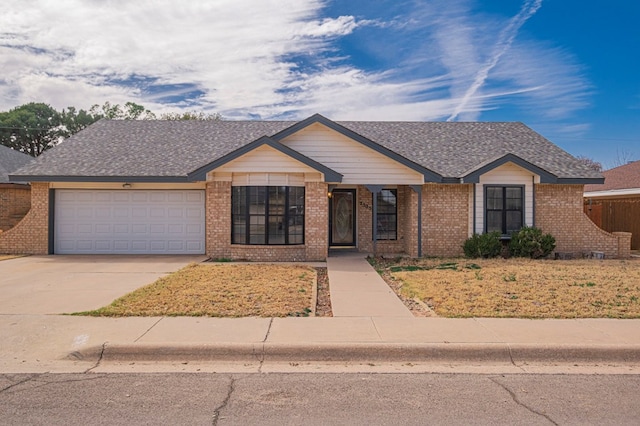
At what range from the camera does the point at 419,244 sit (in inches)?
639

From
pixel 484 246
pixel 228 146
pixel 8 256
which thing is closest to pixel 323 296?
pixel 484 246

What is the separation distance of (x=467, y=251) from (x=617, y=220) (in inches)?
352

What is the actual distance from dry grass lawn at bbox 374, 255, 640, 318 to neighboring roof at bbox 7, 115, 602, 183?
342 centimetres

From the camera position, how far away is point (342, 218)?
18094 mm

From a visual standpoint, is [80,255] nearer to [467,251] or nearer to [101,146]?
[101,146]

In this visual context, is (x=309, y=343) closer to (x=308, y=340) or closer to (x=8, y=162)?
(x=308, y=340)

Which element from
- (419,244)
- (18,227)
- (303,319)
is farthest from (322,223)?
(18,227)

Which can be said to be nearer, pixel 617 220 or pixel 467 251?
pixel 467 251

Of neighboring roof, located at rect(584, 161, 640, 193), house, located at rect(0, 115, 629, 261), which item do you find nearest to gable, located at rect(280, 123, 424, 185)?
house, located at rect(0, 115, 629, 261)

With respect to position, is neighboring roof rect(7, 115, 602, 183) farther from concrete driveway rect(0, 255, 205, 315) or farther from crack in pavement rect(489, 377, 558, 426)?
crack in pavement rect(489, 377, 558, 426)

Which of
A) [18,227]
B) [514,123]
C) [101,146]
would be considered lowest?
[18,227]

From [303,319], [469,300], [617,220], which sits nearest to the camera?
[303,319]

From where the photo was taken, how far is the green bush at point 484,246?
50.6 feet

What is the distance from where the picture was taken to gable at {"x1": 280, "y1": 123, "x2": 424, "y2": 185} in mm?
15836
